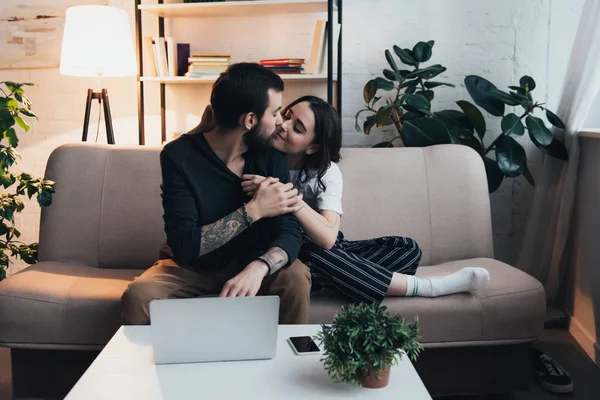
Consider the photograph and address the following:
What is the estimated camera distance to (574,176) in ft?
9.67

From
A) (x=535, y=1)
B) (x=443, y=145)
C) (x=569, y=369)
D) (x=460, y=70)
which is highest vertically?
(x=535, y=1)

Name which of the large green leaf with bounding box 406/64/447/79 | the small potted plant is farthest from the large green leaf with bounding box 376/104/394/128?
the small potted plant

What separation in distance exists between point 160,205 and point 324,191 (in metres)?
0.72

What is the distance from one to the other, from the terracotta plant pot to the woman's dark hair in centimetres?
104

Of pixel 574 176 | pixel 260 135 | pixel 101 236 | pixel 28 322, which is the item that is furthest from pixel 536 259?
pixel 28 322

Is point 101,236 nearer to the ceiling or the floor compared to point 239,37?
nearer to the floor

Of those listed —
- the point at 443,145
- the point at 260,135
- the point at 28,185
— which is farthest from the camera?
the point at 443,145

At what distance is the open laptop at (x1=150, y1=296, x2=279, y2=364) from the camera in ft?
4.47

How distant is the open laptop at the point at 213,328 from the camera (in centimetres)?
136

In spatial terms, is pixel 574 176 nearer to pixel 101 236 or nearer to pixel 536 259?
pixel 536 259

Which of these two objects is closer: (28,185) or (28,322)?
(28,322)

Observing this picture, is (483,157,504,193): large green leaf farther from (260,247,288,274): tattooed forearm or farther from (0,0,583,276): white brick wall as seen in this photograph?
(260,247,288,274): tattooed forearm

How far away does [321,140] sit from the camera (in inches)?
89.9

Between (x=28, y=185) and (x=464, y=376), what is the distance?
5.56 feet
